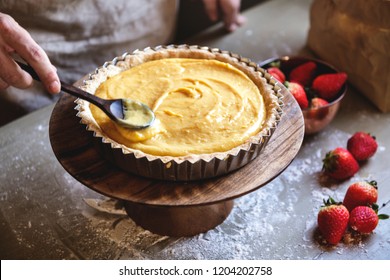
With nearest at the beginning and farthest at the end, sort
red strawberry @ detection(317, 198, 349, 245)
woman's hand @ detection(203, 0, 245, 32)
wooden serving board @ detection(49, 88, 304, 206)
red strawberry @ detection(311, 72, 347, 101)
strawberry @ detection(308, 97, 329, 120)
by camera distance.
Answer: wooden serving board @ detection(49, 88, 304, 206)
red strawberry @ detection(317, 198, 349, 245)
strawberry @ detection(308, 97, 329, 120)
red strawberry @ detection(311, 72, 347, 101)
woman's hand @ detection(203, 0, 245, 32)

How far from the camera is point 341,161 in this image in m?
1.73

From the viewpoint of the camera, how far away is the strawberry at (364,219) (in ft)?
5.01

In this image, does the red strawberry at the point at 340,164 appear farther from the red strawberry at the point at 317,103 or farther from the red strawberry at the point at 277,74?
the red strawberry at the point at 277,74

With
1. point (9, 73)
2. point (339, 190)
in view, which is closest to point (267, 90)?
point (339, 190)

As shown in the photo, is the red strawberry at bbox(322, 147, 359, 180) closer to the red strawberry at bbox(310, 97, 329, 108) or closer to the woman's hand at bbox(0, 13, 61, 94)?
the red strawberry at bbox(310, 97, 329, 108)

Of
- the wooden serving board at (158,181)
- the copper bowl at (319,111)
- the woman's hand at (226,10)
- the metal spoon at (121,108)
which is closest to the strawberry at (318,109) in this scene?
the copper bowl at (319,111)

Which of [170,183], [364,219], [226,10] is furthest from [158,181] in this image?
[226,10]

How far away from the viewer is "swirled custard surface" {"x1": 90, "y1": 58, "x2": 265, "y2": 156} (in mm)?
1435

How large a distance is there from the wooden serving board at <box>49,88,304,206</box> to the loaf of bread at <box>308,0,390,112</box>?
610 mm

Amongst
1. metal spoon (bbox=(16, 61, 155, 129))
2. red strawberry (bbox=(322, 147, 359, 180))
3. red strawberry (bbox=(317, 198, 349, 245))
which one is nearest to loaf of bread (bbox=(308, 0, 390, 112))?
red strawberry (bbox=(322, 147, 359, 180))

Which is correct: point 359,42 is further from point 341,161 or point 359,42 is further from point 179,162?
point 179,162

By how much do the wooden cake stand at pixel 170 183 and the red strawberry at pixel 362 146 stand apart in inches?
12.7

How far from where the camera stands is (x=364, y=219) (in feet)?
5.01

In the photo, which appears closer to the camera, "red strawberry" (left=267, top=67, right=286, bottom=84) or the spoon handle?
the spoon handle
